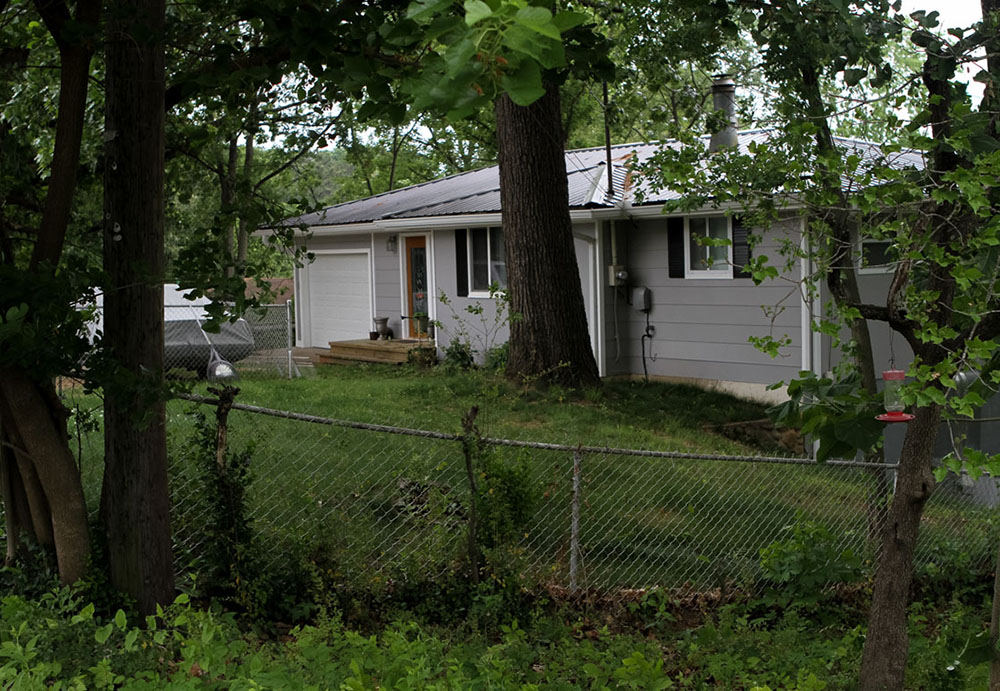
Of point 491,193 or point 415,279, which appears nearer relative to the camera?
point 491,193

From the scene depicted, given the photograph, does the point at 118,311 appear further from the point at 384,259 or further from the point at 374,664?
the point at 384,259

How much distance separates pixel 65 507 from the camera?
5.08 metres

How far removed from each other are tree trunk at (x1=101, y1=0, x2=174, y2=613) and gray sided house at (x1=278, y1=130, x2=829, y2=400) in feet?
25.3

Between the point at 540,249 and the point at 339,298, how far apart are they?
8.88 meters

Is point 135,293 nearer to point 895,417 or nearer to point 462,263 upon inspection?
point 895,417

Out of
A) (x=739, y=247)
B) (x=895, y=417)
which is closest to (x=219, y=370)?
(x=739, y=247)

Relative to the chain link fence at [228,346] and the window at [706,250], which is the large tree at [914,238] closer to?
the window at [706,250]

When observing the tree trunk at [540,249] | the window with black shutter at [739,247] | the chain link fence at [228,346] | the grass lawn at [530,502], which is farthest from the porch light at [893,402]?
the chain link fence at [228,346]

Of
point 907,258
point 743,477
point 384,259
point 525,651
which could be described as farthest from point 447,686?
point 384,259

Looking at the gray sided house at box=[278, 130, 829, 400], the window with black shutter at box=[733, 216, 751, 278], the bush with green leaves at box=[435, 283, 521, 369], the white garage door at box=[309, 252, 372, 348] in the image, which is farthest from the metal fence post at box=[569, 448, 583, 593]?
the white garage door at box=[309, 252, 372, 348]

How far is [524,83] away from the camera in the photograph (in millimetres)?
2195


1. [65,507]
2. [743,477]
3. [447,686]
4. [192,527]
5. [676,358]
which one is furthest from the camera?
[676,358]

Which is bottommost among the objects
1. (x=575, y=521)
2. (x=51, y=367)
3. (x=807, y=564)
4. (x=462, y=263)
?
(x=807, y=564)

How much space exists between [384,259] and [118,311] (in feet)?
49.4
